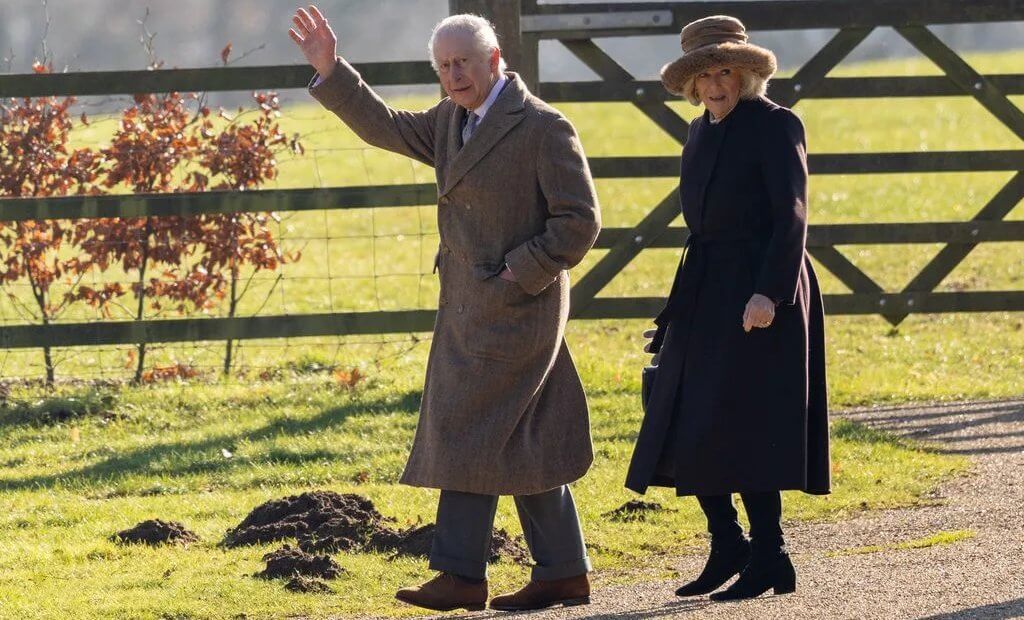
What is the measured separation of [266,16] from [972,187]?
88.9 meters

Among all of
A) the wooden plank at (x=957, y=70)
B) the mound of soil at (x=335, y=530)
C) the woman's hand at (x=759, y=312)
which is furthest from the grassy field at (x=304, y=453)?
the wooden plank at (x=957, y=70)

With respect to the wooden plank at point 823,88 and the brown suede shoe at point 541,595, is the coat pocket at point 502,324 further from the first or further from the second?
the wooden plank at point 823,88

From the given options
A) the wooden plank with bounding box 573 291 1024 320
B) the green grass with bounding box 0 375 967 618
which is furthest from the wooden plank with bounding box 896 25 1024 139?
the green grass with bounding box 0 375 967 618

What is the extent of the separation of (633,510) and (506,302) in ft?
6.54

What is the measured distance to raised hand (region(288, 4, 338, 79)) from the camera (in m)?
5.55

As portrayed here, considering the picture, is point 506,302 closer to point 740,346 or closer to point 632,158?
point 740,346

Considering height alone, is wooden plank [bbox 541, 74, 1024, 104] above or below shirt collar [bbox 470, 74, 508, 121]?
above

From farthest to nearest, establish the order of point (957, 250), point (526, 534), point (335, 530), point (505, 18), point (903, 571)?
point (957, 250) < point (505, 18) < point (335, 530) < point (903, 571) < point (526, 534)

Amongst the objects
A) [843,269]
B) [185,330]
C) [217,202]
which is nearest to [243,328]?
[185,330]

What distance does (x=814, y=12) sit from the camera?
31.3 feet

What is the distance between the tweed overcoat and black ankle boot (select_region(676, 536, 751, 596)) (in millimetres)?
532

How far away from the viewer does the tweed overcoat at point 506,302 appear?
536 cm

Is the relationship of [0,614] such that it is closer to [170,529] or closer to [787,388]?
[170,529]

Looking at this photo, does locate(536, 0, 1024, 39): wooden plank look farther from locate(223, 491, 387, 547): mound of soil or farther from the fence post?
locate(223, 491, 387, 547): mound of soil
